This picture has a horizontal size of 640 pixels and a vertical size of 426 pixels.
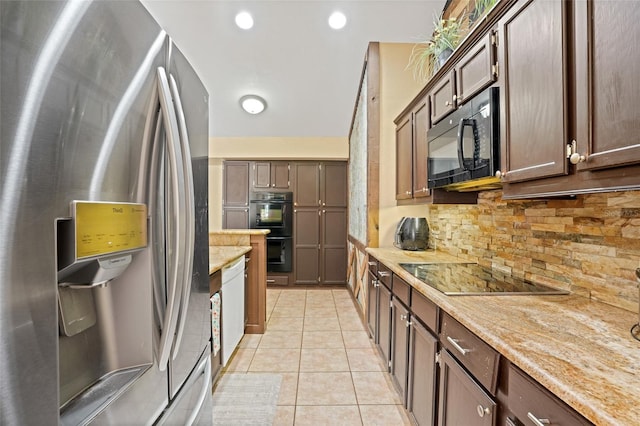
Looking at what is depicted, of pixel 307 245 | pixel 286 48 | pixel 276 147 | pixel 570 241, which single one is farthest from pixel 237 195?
pixel 570 241

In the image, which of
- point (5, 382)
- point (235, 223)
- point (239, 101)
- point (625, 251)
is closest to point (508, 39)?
point (625, 251)

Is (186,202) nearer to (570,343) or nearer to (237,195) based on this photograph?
(570,343)

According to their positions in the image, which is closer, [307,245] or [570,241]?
[570,241]

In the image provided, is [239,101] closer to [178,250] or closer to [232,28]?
[232,28]

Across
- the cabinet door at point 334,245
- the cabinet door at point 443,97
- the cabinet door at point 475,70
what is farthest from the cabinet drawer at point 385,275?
the cabinet door at point 334,245

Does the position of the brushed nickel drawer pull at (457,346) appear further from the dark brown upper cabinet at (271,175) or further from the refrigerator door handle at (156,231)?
the dark brown upper cabinet at (271,175)

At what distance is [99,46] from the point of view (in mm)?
695

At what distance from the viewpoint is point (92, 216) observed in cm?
66

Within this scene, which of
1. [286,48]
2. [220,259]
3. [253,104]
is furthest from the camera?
[253,104]

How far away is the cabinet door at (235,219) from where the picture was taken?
562 cm

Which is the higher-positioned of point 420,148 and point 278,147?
point 278,147

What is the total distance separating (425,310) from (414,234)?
4.77 feet

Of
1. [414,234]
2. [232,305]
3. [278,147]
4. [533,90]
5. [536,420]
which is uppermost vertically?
[278,147]

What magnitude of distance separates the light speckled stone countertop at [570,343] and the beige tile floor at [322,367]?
119cm
